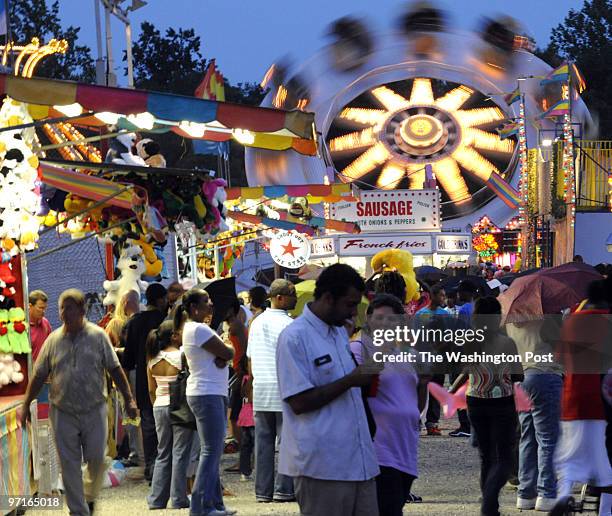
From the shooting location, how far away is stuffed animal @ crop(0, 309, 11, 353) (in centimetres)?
969

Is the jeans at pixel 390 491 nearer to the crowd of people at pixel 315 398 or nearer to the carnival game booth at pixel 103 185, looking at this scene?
the crowd of people at pixel 315 398

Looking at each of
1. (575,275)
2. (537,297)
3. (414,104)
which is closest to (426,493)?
(537,297)

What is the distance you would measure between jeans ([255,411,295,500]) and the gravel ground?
0.14 meters

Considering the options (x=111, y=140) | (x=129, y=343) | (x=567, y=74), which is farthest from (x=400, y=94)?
(x=129, y=343)

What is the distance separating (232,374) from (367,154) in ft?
104

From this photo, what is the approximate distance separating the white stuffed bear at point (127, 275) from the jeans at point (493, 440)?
5.64 metres

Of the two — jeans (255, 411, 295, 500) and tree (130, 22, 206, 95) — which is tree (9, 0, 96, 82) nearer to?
tree (130, 22, 206, 95)

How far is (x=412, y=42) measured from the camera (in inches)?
1738

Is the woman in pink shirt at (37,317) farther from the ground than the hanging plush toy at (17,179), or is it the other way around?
the hanging plush toy at (17,179)

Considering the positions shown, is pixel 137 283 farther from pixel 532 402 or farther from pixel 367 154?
pixel 367 154

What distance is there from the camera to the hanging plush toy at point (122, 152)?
13.5 m

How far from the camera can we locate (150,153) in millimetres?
14352

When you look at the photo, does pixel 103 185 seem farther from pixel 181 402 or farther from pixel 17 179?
pixel 181 402

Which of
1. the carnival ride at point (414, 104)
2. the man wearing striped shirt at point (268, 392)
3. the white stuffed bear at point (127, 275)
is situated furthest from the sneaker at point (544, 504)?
the carnival ride at point (414, 104)
